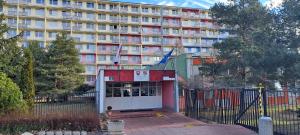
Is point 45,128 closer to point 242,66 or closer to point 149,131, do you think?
point 149,131

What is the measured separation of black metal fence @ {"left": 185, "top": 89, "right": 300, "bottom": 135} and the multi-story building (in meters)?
41.4

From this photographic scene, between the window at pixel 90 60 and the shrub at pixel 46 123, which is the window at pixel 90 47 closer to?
the window at pixel 90 60

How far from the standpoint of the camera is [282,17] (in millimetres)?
19297

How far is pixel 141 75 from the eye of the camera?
24.2 meters

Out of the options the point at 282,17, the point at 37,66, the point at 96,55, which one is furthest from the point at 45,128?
the point at 96,55

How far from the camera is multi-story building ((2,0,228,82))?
60.0m

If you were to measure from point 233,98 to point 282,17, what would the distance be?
25.2ft

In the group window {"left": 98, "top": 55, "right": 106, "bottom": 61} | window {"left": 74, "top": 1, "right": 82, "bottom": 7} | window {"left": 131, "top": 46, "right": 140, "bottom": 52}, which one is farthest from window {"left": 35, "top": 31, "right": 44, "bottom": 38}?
window {"left": 131, "top": 46, "right": 140, "bottom": 52}

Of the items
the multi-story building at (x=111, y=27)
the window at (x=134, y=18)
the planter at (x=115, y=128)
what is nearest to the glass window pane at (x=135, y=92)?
the planter at (x=115, y=128)

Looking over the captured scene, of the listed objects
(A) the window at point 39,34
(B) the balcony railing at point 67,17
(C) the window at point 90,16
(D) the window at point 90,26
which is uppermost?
(C) the window at point 90,16

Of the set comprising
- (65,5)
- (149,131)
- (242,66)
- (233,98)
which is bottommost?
(149,131)

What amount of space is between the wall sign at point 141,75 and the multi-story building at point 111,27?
36544mm

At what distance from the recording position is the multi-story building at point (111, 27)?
60031 mm

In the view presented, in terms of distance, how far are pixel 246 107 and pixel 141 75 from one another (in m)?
11.3
